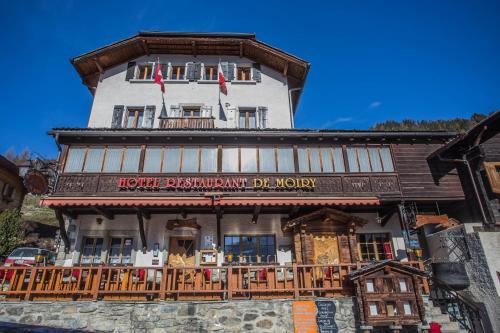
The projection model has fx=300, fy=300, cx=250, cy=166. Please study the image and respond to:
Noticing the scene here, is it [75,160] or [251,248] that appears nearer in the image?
[251,248]

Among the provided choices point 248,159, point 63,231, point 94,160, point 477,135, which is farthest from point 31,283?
point 477,135

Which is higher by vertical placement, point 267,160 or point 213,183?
point 267,160

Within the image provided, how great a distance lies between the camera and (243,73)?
64.5 feet

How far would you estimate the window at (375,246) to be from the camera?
1397 centimetres

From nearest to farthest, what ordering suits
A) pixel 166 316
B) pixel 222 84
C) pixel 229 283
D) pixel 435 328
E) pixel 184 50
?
pixel 435 328 < pixel 166 316 < pixel 229 283 < pixel 222 84 < pixel 184 50

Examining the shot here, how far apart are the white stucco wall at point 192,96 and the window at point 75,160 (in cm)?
323

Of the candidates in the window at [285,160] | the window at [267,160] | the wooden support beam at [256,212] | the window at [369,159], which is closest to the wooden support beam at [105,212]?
the wooden support beam at [256,212]

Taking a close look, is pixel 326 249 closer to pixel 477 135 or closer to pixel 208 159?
pixel 208 159

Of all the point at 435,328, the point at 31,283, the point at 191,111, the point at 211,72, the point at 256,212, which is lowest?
the point at 435,328

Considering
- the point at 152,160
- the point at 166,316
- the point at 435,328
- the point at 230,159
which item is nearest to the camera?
the point at 435,328

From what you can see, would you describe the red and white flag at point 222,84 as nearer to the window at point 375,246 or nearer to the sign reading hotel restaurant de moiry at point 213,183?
the sign reading hotel restaurant de moiry at point 213,183

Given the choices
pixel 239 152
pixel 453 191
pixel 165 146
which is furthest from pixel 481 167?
pixel 165 146

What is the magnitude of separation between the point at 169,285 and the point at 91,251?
246 inches

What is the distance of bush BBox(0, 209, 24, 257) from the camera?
750 inches
